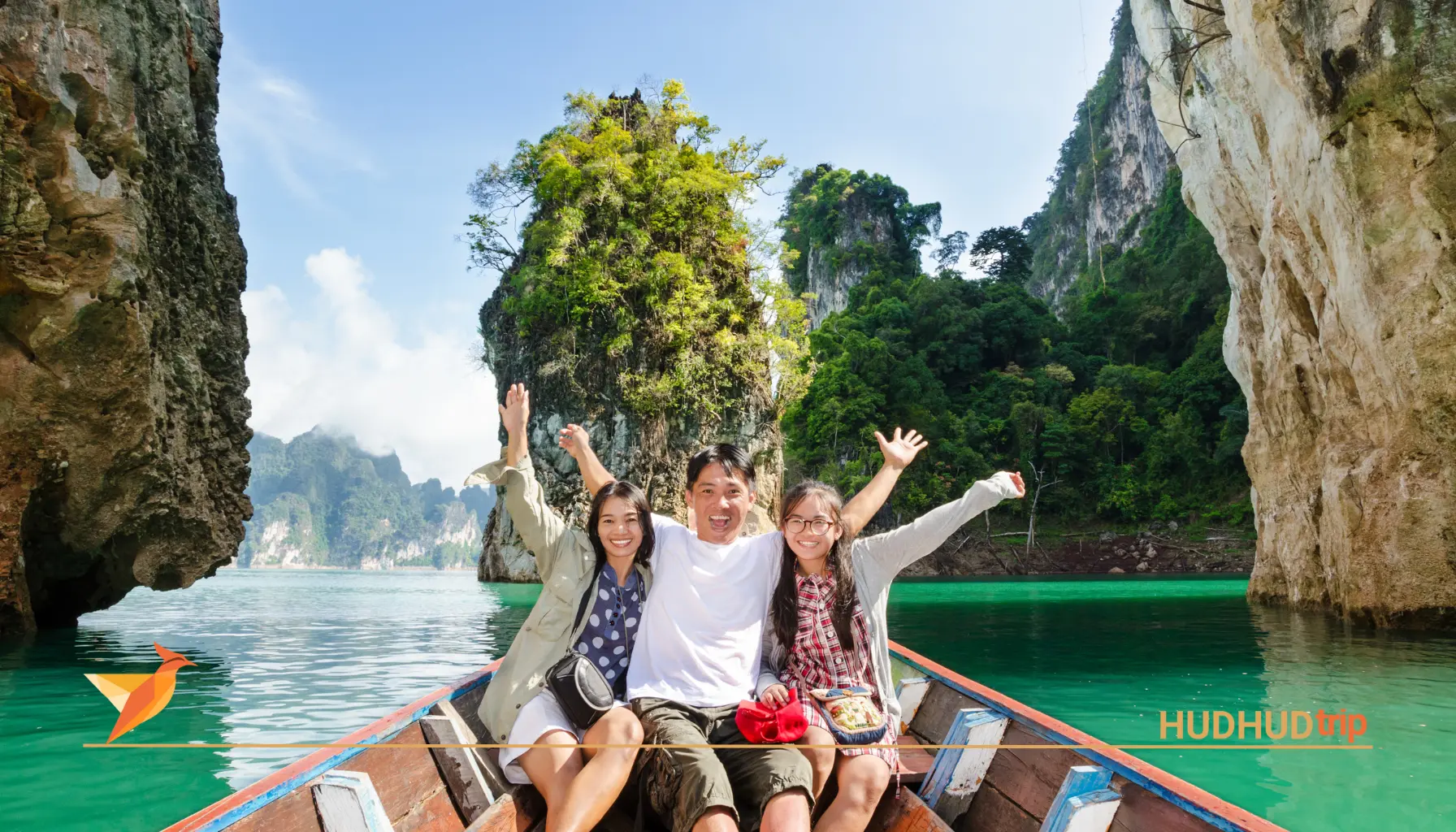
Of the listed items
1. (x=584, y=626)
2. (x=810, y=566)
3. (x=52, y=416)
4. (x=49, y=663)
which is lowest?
(x=49, y=663)

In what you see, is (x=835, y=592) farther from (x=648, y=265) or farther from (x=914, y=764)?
(x=648, y=265)

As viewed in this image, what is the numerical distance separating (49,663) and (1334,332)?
612 inches

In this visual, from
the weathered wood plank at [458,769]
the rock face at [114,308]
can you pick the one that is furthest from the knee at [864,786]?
the rock face at [114,308]

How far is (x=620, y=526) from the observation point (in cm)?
304

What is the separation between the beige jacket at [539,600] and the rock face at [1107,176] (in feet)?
154

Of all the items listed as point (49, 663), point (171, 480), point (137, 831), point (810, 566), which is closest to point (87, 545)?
point (171, 480)

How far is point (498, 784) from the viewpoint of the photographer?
3.27 metres

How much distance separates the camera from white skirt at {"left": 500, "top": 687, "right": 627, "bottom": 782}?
2777 mm

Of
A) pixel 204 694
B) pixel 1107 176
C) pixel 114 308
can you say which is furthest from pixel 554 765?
pixel 1107 176

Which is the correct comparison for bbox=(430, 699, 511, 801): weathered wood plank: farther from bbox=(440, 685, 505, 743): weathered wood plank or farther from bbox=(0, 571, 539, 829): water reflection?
bbox=(0, 571, 539, 829): water reflection

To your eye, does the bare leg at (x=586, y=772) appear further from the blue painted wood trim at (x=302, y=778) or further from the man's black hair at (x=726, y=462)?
the man's black hair at (x=726, y=462)

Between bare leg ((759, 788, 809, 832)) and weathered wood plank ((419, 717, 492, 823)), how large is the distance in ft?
4.11

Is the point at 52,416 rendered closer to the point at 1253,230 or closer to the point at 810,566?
the point at 810,566

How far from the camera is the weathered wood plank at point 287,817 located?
231 centimetres
